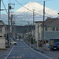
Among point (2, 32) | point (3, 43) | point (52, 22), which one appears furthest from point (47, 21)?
point (3, 43)

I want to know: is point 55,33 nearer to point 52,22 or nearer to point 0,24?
point 52,22

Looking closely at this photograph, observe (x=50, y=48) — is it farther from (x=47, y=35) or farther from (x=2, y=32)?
(x=2, y=32)

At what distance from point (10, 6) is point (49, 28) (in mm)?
24663

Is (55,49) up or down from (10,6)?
down

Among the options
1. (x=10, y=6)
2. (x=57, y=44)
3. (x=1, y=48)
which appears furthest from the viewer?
(x=10, y=6)

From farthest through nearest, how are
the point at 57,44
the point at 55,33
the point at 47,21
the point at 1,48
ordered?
the point at 47,21
the point at 55,33
the point at 1,48
the point at 57,44

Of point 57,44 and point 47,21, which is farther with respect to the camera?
point 47,21

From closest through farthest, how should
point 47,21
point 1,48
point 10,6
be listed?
point 1,48
point 10,6
point 47,21

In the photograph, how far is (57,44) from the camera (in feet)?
166

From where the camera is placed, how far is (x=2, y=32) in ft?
299

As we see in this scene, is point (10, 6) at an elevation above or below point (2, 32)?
above

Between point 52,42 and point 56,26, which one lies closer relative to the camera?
point 52,42

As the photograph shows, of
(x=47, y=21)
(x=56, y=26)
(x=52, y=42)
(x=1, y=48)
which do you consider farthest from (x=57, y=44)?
(x=47, y=21)

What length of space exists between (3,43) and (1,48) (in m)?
1.43
